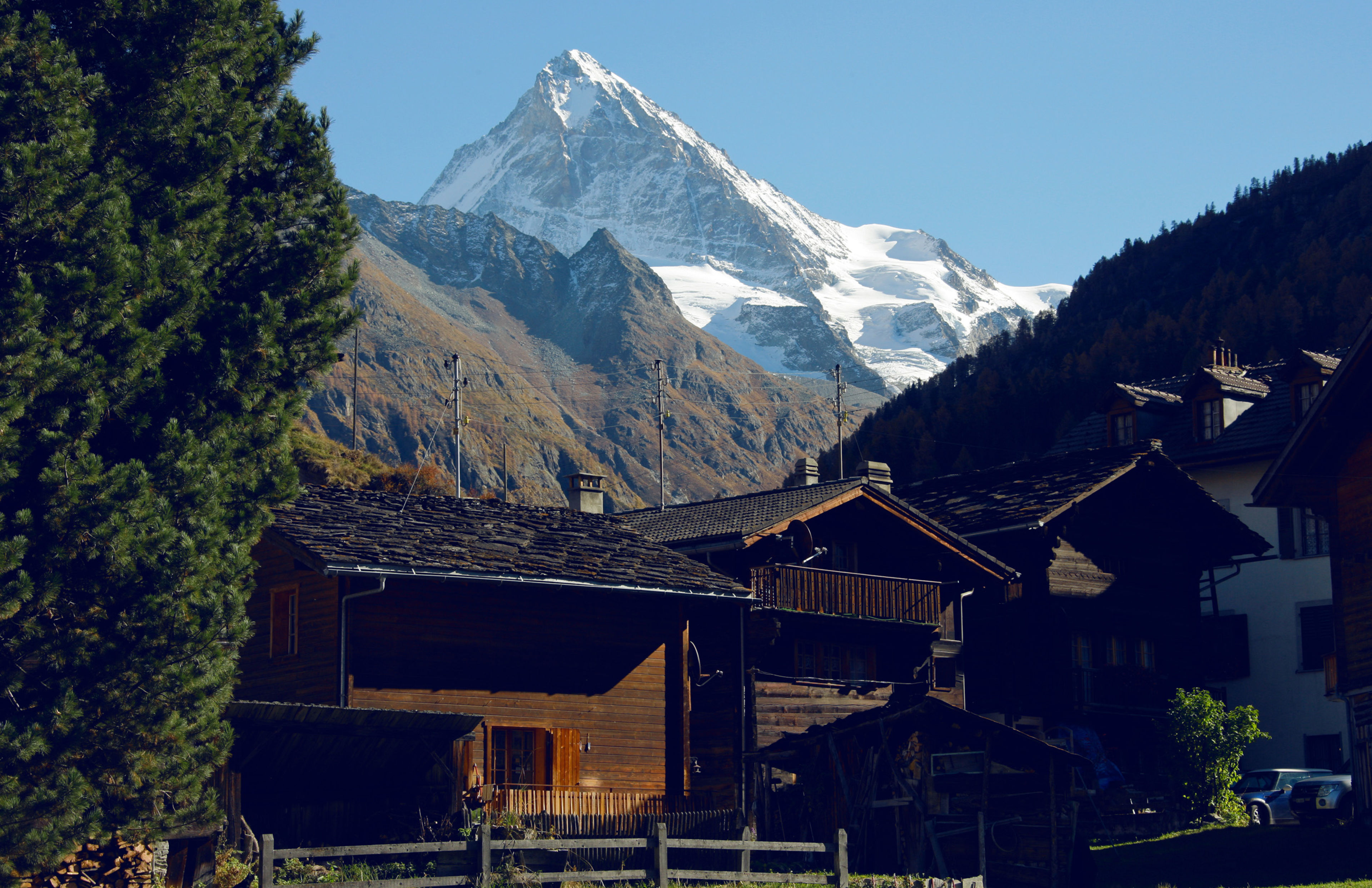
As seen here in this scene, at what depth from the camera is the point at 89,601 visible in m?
21.4

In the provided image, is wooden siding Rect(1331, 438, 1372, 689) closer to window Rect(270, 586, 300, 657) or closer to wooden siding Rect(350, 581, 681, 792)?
wooden siding Rect(350, 581, 681, 792)

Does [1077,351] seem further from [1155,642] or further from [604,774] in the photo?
[604,774]

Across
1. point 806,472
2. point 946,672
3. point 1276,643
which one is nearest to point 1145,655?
point 1276,643

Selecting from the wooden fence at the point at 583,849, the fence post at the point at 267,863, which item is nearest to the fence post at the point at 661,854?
the wooden fence at the point at 583,849

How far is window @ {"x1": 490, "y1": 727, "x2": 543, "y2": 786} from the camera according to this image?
31.0m

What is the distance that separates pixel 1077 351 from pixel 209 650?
101 meters

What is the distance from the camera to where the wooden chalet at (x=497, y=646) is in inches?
1163

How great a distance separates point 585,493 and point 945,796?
14920 mm

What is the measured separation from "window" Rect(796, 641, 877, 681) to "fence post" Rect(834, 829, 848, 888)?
12.3m

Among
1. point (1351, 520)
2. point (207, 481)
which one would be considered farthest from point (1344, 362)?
point (207, 481)

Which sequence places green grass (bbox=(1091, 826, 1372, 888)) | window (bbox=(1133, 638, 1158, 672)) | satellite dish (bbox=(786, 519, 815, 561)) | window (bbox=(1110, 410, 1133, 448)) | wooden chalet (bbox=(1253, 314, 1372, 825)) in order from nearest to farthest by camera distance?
1. green grass (bbox=(1091, 826, 1372, 888))
2. wooden chalet (bbox=(1253, 314, 1372, 825))
3. satellite dish (bbox=(786, 519, 815, 561))
4. window (bbox=(1133, 638, 1158, 672))
5. window (bbox=(1110, 410, 1133, 448))

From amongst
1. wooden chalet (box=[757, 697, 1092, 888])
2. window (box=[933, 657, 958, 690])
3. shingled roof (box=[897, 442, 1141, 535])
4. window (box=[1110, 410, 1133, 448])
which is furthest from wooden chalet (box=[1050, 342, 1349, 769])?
wooden chalet (box=[757, 697, 1092, 888])

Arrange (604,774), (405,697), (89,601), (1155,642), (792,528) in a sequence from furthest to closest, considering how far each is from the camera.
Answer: (1155,642) < (792,528) < (604,774) < (405,697) < (89,601)

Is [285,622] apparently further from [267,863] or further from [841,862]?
[841,862]
